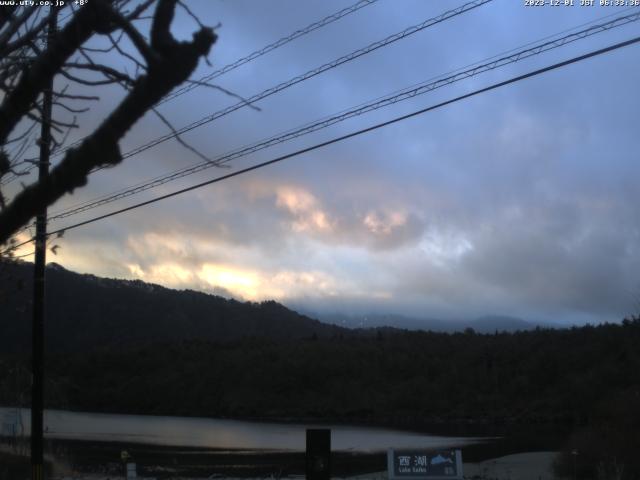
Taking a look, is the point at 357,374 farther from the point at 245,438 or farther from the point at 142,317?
the point at 142,317

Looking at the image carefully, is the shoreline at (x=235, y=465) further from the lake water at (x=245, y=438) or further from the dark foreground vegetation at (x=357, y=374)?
the dark foreground vegetation at (x=357, y=374)

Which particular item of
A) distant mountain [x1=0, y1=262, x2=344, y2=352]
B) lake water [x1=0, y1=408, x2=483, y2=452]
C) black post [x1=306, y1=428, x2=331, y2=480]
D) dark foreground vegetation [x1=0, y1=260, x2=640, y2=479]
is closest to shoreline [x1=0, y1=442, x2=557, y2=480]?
lake water [x1=0, y1=408, x2=483, y2=452]

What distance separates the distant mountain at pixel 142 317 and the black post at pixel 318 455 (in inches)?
4114

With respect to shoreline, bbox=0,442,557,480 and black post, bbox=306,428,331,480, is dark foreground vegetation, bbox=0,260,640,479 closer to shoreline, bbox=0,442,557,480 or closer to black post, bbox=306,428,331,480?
shoreline, bbox=0,442,557,480

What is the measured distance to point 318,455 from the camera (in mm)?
11320

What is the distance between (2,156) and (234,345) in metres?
110

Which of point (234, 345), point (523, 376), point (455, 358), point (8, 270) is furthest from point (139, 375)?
point (8, 270)

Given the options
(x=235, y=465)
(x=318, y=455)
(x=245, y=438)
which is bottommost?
(x=245, y=438)

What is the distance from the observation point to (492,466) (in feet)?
93.8

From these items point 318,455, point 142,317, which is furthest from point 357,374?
point 318,455

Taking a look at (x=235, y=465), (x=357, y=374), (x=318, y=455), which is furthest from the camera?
(x=357, y=374)

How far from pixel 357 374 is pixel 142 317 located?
199ft

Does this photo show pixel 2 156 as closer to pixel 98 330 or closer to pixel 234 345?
pixel 234 345

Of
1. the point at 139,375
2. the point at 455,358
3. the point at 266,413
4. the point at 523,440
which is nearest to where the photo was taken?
the point at 523,440
